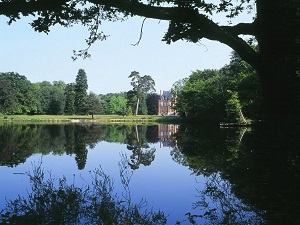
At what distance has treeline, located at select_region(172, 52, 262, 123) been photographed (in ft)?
148

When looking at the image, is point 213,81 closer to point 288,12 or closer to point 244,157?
point 244,157

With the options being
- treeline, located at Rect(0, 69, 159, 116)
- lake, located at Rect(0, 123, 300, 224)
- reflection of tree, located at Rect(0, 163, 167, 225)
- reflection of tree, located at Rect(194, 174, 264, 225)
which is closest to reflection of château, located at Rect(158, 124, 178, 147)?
lake, located at Rect(0, 123, 300, 224)

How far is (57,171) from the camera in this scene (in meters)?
14.8

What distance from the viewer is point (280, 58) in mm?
3760

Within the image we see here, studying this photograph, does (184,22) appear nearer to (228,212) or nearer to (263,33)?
(263,33)

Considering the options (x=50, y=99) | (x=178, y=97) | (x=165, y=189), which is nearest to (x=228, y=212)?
(x=165, y=189)

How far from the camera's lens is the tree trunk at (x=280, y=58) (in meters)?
3.64

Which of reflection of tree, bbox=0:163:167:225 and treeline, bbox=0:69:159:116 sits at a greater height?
treeline, bbox=0:69:159:116

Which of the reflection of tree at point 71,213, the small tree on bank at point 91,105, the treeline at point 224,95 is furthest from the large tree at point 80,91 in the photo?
the reflection of tree at point 71,213

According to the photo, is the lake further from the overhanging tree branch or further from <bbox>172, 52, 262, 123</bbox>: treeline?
<bbox>172, 52, 262, 123</bbox>: treeline

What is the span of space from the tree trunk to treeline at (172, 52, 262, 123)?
33.5 m

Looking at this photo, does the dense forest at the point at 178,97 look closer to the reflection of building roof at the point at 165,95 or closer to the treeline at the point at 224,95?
the treeline at the point at 224,95

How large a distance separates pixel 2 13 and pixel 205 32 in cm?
310

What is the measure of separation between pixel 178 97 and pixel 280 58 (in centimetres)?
7296
